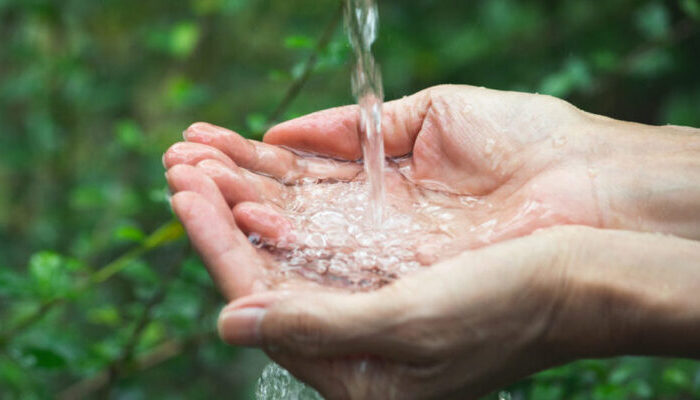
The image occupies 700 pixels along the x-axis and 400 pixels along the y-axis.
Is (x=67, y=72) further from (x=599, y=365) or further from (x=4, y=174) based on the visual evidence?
(x=599, y=365)

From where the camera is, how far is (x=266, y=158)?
149 cm

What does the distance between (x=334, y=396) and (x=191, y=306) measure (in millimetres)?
740

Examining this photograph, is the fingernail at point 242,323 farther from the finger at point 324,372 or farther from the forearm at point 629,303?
the forearm at point 629,303

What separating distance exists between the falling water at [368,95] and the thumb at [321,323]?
0.57m

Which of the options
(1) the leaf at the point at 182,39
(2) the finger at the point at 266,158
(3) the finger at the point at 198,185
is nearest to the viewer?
(3) the finger at the point at 198,185

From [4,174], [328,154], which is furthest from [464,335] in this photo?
[4,174]

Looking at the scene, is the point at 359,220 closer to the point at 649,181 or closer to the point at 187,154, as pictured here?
the point at 187,154

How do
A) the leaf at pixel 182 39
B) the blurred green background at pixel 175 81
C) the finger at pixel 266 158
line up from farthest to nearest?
the blurred green background at pixel 175 81, the leaf at pixel 182 39, the finger at pixel 266 158

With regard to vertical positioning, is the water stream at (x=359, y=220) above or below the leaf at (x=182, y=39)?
below

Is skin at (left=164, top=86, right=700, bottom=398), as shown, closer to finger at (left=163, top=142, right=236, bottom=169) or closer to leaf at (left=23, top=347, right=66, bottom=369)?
finger at (left=163, top=142, right=236, bottom=169)

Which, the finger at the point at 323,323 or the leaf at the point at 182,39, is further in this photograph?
the leaf at the point at 182,39

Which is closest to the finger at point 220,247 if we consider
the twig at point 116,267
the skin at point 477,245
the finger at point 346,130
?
the skin at point 477,245

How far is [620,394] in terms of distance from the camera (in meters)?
1.40

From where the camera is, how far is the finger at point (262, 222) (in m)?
1.28
